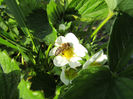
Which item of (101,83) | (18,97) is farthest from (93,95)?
(18,97)

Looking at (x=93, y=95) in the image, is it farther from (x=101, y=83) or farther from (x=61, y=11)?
(x=61, y=11)

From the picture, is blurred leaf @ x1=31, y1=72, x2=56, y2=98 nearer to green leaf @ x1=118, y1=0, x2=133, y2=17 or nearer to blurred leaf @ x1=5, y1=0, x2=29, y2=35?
blurred leaf @ x1=5, y1=0, x2=29, y2=35

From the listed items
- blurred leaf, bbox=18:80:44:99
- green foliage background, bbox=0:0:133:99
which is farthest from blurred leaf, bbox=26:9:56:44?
blurred leaf, bbox=18:80:44:99

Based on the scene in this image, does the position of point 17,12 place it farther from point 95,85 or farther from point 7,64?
point 95,85

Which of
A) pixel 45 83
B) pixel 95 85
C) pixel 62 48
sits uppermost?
pixel 62 48

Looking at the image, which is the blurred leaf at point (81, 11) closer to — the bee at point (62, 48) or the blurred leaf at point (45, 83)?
the bee at point (62, 48)

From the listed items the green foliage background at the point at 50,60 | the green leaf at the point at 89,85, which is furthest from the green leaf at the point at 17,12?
the green leaf at the point at 89,85

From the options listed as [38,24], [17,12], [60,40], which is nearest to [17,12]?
[17,12]
